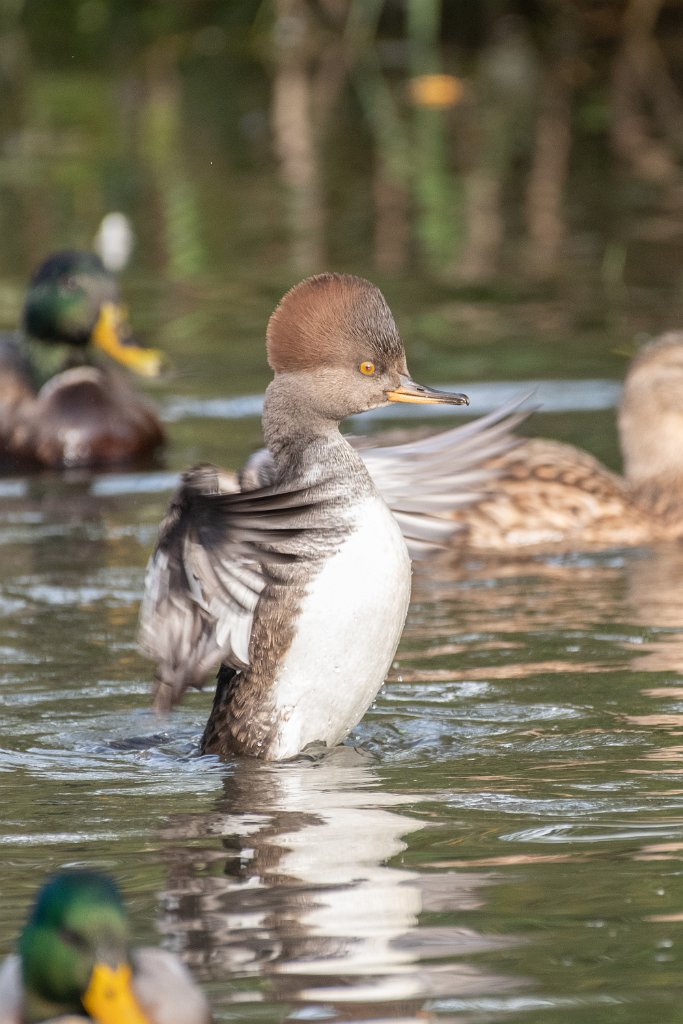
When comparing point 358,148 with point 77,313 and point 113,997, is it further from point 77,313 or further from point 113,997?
point 113,997

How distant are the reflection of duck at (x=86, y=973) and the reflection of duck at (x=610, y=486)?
4824 millimetres

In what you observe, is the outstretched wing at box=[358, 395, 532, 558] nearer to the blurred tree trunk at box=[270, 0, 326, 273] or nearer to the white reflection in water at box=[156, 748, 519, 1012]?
the white reflection in water at box=[156, 748, 519, 1012]

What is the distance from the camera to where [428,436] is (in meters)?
6.41

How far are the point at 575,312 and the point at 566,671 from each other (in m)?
5.92

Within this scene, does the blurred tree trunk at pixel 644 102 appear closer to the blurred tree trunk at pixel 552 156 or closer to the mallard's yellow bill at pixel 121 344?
the blurred tree trunk at pixel 552 156

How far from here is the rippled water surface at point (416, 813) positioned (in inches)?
159

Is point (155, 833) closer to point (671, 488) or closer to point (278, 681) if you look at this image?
point (278, 681)

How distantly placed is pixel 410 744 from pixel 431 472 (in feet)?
2.95

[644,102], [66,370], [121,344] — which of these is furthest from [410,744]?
[644,102]

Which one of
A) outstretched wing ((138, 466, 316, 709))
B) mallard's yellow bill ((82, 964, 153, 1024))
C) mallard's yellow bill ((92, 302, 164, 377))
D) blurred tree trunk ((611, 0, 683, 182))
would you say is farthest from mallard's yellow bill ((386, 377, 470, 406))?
blurred tree trunk ((611, 0, 683, 182))

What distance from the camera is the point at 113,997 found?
3277mm

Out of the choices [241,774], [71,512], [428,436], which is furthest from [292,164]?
[241,774]

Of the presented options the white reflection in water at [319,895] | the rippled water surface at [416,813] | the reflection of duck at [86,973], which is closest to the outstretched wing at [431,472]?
the rippled water surface at [416,813]

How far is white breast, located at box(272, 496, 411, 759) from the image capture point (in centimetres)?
530
